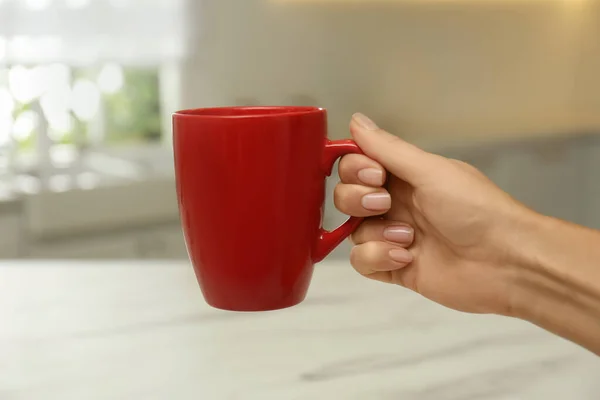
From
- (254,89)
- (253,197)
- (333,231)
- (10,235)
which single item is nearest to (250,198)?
(253,197)

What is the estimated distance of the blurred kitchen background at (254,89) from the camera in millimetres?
2062

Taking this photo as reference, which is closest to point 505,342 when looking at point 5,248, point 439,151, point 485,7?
point 5,248

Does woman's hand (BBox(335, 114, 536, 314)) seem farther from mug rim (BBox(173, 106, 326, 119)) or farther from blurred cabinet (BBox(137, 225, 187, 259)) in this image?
blurred cabinet (BBox(137, 225, 187, 259))

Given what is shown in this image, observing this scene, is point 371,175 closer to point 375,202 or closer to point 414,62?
point 375,202

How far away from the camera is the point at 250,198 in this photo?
55 centimetres

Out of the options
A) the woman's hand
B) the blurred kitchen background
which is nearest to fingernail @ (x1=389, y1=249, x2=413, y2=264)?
the woman's hand

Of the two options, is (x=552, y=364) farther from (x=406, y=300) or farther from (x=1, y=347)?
(x=1, y=347)

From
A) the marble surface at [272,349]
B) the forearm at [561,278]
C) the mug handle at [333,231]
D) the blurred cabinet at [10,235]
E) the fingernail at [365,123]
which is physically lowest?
the blurred cabinet at [10,235]

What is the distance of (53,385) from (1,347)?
134mm

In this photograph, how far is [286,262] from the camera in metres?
0.58

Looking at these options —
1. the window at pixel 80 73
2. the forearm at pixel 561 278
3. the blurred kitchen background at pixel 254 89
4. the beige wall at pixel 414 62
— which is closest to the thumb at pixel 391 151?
the forearm at pixel 561 278

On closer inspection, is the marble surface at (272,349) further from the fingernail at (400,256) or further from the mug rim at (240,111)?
the mug rim at (240,111)

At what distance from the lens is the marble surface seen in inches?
23.3

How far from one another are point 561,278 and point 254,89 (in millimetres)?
2000
